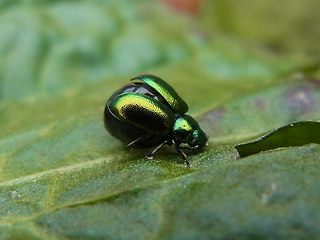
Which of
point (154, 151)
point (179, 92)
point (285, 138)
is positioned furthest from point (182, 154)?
point (179, 92)

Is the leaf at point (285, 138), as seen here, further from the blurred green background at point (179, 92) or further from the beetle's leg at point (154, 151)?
the beetle's leg at point (154, 151)

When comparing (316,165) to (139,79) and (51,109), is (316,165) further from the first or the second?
(51,109)

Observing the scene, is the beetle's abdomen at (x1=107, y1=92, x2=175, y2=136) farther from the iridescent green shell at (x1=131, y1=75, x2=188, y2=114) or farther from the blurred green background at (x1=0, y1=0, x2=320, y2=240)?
the blurred green background at (x1=0, y1=0, x2=320, y2=240)

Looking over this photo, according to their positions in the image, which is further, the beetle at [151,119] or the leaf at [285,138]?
the beetle at [151,119]

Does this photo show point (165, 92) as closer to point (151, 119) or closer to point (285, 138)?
point (151, 119)

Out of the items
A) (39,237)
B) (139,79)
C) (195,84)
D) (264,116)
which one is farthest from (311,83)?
(39,237)

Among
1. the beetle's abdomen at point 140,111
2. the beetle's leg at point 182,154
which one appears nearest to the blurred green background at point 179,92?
the beetle's leg at point 182,154
